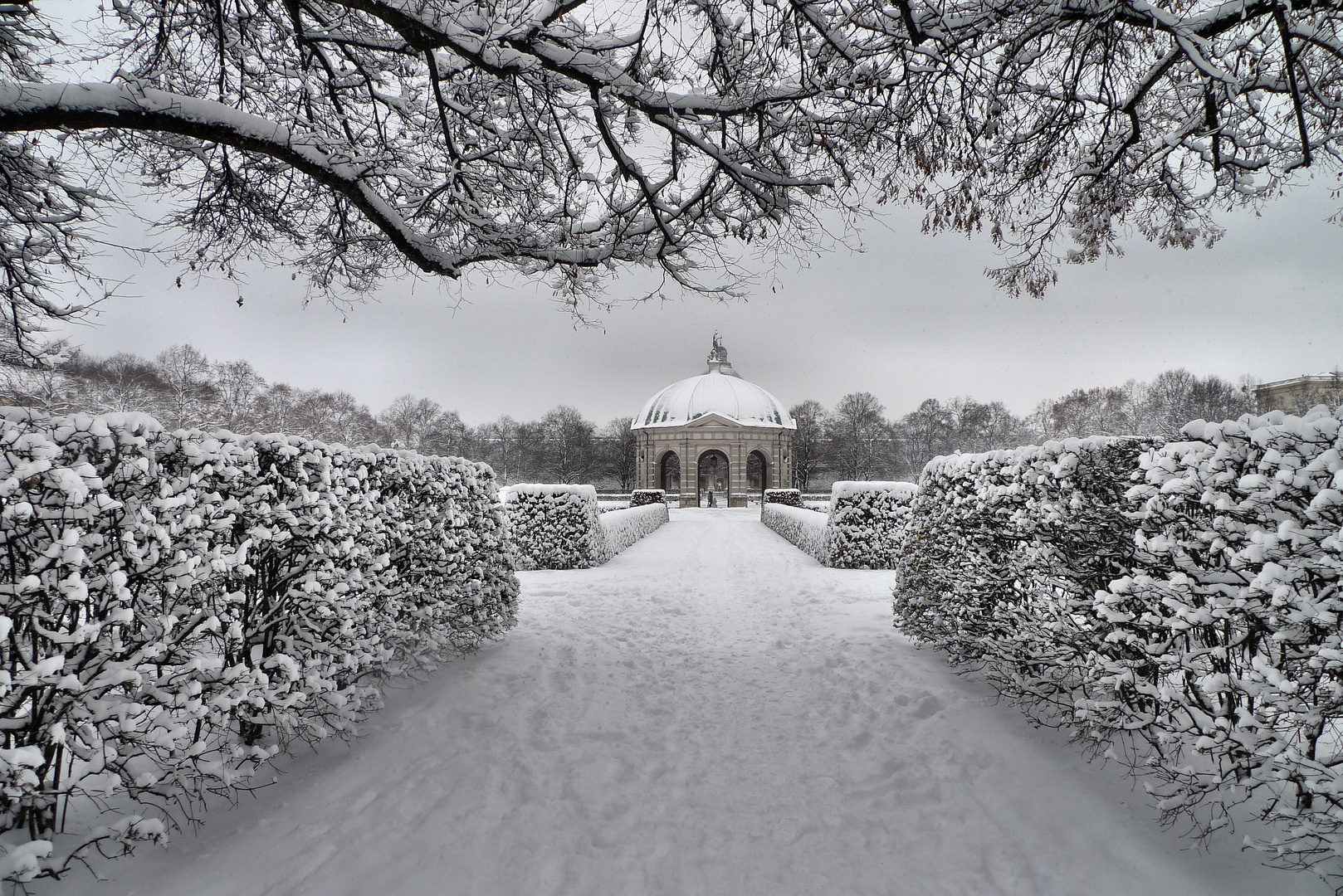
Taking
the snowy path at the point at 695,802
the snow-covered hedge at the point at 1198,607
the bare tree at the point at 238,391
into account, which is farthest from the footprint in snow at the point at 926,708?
the bare tree at the point at 238,391

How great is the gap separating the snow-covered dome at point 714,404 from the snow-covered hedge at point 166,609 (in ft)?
118

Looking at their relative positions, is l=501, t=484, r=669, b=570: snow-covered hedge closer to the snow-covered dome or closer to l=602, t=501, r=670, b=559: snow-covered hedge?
l=602, t=501, r=670, b=559: snow-covered hedge

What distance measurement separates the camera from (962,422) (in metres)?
64.4

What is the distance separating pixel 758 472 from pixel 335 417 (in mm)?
36538

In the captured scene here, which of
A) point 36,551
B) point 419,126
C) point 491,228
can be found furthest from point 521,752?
point 419,126

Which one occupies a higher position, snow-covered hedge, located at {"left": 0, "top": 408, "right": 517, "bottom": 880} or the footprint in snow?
Answer: snow-covered hedge, located at {"left": 0, "top": 408, "right": 517, "bottom": 880}

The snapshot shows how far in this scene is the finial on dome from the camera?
45.5m

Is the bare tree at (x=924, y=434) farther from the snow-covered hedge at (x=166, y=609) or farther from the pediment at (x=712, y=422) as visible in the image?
the snow-covered hedge at (x=166, y=609)

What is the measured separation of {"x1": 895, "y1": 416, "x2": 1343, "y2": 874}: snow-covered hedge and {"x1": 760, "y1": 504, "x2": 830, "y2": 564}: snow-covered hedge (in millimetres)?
8185

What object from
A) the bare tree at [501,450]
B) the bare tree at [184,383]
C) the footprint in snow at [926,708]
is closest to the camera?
the footprint in snow at [926,708]

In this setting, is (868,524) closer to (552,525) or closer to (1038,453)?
(552,525)

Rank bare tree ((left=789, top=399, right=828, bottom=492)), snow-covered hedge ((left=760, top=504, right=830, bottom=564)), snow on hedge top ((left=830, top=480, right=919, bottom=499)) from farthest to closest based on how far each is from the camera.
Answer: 1. bare tree ((left=789, top=399, right=828, bottom=492))
2. snow-covered hedge ((left=760, top=504, right=830, bottom=564))
3. snow on hedge top ((left=830, top=480, right=919, bottom=499))

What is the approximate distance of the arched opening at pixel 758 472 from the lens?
39.4 meters

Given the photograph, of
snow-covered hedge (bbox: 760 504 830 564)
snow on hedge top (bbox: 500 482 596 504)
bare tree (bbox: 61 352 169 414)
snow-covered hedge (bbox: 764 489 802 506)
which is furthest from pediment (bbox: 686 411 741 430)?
bare tree (bbox: 61 352 169 414)
